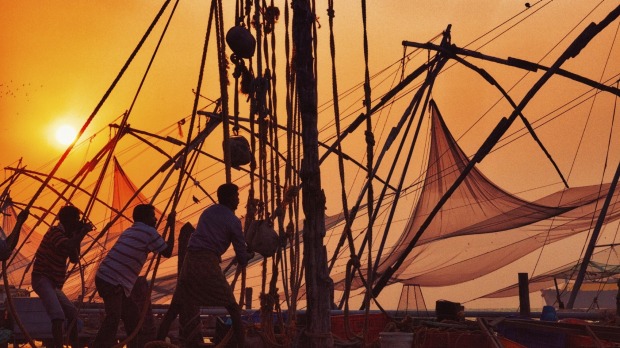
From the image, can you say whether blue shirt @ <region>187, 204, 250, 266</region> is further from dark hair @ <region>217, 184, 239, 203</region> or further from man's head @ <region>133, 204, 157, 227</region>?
man's head @ <region>133, 204, 157, 227</region>

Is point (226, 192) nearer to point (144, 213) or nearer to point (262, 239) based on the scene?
point (262, 239)

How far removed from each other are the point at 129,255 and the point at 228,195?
109 centimetres

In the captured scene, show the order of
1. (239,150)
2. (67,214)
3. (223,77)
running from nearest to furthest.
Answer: (223,77) → (239,150) → (67,214)

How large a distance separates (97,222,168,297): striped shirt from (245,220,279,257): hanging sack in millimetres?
824

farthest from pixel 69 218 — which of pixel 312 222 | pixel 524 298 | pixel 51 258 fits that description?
pixel 524 298

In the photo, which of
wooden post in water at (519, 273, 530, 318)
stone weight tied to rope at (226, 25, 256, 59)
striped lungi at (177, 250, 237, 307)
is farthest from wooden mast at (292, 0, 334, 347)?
wooden post in water at (519, 273, 530, 318)

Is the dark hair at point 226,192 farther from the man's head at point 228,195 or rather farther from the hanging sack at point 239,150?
the hanging sack at point 239,150

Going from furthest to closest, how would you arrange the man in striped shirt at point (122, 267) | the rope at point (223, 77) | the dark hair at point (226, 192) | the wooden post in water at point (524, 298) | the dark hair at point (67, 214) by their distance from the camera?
the wooden post in water at point (524, 298) < the dark hair at point (67, 214) < the man in striped shirt at point (122, 267) < the dark hair at point (226, 192) < the rope at point (223, 77)

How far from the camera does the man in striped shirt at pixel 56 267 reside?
8.53 m

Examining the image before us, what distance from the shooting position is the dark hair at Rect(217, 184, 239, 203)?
298 inches

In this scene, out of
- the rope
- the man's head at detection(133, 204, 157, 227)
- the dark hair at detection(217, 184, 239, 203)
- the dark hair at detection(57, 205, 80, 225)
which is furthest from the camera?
the dark hair at detection(57, 205, 80, 225)

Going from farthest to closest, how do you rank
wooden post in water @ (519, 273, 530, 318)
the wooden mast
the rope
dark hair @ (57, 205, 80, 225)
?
wooden post in water @ (519, 273, 530, 318) < dark hair @ (57, 205, 80, 225) < the rope < the wooden mast

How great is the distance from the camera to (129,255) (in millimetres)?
7938

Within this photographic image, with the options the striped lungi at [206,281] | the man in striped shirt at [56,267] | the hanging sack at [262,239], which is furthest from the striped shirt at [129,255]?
the hanging sack at [262,239]
